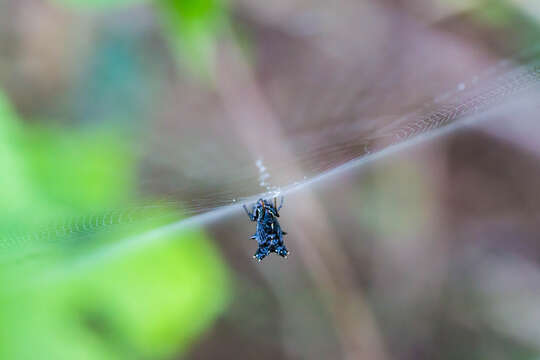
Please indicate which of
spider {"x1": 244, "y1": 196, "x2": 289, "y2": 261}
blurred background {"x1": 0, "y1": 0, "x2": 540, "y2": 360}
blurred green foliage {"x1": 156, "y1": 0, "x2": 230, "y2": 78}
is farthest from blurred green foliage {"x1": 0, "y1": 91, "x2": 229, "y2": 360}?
blurred green foliage {"x1": 156, "y1": 0, "x2": 230, "y2": 78}

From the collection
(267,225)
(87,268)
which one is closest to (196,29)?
(267,225)

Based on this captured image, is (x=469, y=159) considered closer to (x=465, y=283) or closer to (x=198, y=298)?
(x=465, y=283)

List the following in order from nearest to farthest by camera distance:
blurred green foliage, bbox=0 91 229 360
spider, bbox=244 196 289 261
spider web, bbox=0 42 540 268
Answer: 1. spider web, bbox=0 42 540 268
2. blurred green foliage, bbox=0 91 229 360
3. spider, bbox=244 196 289 261

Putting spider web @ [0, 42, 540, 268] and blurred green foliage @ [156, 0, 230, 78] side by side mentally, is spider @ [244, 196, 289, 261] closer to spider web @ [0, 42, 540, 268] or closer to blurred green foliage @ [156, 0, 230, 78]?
spider web @ [0, 42, 540, 268]

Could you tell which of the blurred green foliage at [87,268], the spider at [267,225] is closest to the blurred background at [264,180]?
the blurred green foliage at [87,268]

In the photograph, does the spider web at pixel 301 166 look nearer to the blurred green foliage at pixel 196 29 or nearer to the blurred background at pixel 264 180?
the blurred background at pixel 264 180

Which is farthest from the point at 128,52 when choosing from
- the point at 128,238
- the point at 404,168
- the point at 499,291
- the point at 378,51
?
the point at 499,291
